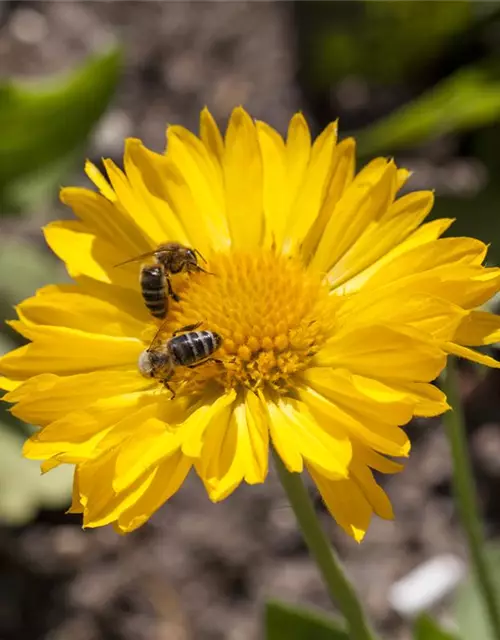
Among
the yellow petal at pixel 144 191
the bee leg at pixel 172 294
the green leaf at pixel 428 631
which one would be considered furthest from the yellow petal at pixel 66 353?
the green leaf at pixel 428 631

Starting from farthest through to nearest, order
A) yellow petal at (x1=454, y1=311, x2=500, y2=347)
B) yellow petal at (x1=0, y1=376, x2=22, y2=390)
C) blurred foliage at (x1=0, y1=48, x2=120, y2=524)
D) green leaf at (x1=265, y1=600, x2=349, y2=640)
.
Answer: blurred foliage at (x1=0, y1=48, x2=120, y2=524) < green leaf at (x1=265, y1=600, x2=349, y2=640) < yellow petal at (x1=0, y1=376, x2=22, y2=390) < yellow petal at (x1=454, y1=311, x2=500, y2=347)

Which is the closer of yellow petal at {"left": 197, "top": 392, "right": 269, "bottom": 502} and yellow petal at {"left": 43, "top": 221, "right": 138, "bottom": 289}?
yellow petal at {"left": 197, "top": 392, "right": 269, "bottom": 502}

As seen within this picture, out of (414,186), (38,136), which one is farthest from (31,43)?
(414,186)

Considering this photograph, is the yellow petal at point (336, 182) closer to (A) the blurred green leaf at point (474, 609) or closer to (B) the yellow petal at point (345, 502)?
(B) the yellow petal at point (345, 502)

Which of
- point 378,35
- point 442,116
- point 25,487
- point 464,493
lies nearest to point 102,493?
point 464,493

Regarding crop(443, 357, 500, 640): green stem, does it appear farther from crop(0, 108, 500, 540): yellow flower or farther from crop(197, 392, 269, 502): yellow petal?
crop(197, 392, 269, 502): yellow petal

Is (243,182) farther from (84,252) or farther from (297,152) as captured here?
(84,252)

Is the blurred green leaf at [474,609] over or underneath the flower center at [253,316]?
underneath

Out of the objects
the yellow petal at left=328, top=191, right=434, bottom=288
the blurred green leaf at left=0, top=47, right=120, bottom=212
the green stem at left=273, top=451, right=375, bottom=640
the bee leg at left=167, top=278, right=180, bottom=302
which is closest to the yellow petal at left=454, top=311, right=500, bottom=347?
the yellow petal at left=328, top=191, right=434, bottom=288
